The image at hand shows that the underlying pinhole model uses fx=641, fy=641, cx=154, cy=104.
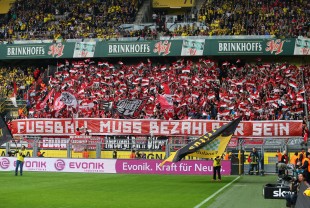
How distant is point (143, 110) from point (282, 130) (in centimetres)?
1184

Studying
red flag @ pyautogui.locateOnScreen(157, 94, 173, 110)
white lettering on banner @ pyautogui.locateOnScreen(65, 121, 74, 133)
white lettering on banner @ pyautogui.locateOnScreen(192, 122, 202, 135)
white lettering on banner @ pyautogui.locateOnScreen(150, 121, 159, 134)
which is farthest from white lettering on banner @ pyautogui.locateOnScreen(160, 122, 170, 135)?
white lettering on banner @ pyautogui.locateOnScreen(65, 121, 74, 133)

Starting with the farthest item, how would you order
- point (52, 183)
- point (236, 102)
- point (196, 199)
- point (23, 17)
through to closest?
point (23, 17)
point (236, 102)
point (52, 183)
point (196, 199)

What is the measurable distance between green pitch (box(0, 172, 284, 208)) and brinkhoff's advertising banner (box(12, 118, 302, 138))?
13734 mm

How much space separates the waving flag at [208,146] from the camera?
3284cm

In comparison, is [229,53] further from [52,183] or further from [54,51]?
[52,183]

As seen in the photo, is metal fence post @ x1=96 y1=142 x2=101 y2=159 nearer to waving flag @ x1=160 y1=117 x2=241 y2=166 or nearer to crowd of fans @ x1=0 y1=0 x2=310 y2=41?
waving flag @ x1=160 y1=117 x2=241 y2=166

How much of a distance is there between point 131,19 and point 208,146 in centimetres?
3326

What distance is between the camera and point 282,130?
152ft

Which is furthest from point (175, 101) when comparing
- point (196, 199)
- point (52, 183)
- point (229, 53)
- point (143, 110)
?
point (196, 199)

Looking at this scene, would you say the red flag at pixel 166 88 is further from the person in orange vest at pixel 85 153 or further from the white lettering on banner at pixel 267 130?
the person in orange vest at pixel 85 153

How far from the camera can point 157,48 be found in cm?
5834

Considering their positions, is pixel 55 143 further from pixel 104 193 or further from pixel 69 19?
pixel 69 19

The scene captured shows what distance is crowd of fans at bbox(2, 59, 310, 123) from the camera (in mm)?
49812

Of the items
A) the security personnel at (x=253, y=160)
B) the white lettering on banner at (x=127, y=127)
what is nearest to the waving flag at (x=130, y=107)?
the white lettering on banner at (x=127, y=127)
